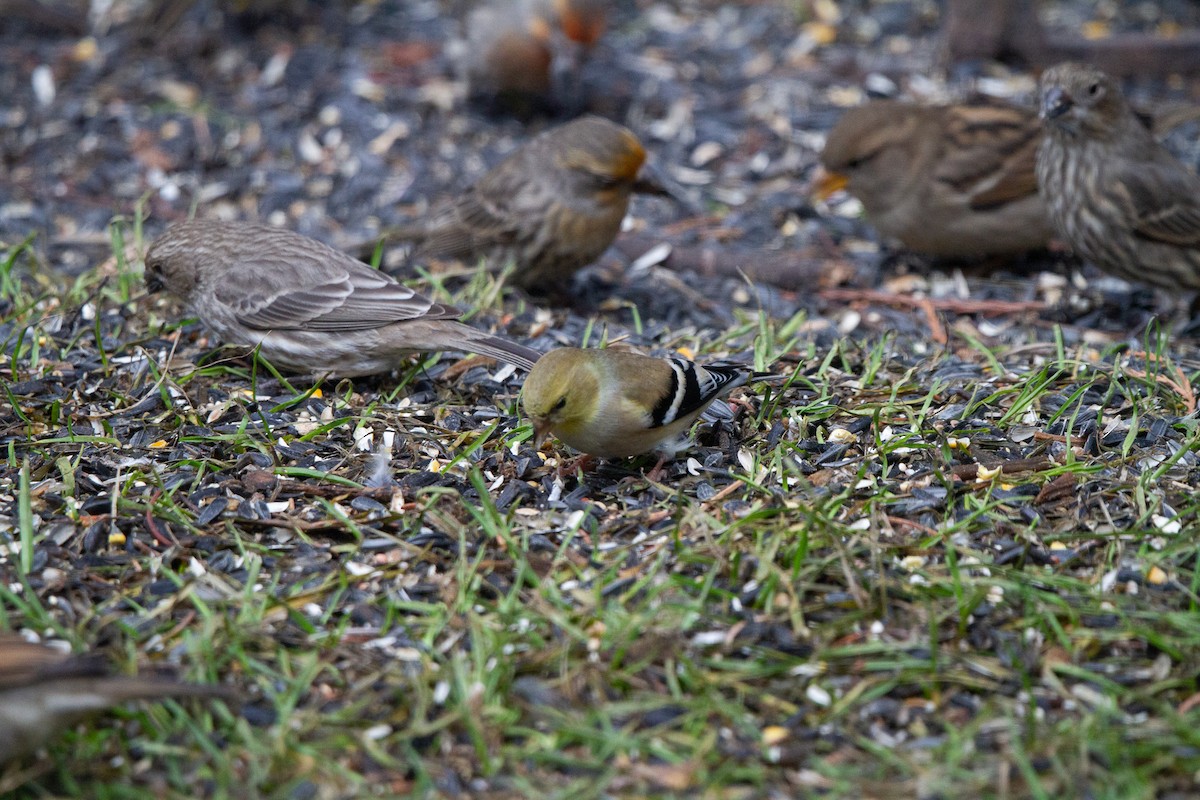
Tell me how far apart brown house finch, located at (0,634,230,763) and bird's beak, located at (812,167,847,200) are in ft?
16.2

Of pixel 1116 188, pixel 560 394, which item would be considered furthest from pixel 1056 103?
pixel 560 394

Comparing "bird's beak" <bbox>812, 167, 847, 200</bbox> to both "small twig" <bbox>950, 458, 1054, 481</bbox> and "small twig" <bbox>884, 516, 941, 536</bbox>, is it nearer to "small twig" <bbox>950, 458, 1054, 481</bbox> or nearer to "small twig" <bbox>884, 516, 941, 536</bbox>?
"small twig" <bbox>950, 458, 1054, 481</bbox>

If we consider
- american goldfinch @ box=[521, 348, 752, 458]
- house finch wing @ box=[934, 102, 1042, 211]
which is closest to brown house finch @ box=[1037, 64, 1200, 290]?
house finch wing @ box=[934, 102, 1042, 211]

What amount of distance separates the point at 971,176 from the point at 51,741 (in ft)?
17.6

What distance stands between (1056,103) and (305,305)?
365 centimetres

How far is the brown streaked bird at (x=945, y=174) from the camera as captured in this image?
264 inches

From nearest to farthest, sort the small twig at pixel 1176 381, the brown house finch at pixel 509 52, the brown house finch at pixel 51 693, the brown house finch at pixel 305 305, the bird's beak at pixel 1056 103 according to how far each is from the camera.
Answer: the brown house finch at pixel 51 693, the small twig at pixel 1176 381, the brown house finch at pixel 305 305, the bird's beak at pixel 1056 103, the brown house finch at pixel 509 52

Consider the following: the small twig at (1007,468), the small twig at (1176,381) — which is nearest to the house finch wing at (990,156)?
the small twig at (1176,381)

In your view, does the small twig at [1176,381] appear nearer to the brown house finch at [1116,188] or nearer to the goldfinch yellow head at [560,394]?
the brown house finch at [1116,188]

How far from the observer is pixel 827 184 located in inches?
278

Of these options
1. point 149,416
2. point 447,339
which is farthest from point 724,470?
point 149,416

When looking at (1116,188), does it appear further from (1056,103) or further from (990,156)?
(990,156)

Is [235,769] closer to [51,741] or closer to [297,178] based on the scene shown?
[51,741]

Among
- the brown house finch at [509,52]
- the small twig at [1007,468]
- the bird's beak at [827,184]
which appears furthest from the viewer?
the brown house finch at [509,52]
